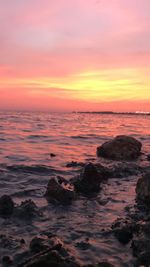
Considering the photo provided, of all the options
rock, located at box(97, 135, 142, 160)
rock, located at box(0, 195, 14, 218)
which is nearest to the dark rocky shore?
rock, located at box(0, 195, 14, 218)

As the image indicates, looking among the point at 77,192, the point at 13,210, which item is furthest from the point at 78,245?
the point at 77,192

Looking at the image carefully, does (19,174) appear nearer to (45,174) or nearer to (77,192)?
(45,174)

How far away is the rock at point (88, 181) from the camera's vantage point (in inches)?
512

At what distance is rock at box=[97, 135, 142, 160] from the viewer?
21422 millimetres

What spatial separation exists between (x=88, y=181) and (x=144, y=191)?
2313mm

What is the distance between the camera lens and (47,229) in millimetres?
9109

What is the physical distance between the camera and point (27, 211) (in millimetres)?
10156

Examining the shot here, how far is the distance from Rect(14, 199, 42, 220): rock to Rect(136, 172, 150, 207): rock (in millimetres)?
3357

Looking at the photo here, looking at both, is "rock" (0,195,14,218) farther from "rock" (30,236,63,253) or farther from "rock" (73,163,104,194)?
"rock" (73,163,104,194)

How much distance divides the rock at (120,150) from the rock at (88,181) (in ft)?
25.4

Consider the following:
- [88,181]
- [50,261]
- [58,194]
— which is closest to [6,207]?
[58,194]

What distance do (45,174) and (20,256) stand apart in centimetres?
881

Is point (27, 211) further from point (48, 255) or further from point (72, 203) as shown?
point (48, 255)

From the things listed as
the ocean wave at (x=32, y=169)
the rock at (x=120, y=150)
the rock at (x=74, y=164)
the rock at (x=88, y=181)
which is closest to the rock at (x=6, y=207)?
the rock at (x=88, y=181)
